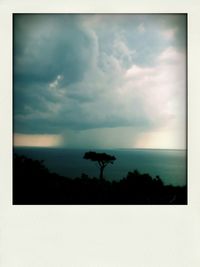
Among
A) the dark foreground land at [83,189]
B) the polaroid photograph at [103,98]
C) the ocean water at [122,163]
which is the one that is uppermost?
the polaroid photograph at [103,98]

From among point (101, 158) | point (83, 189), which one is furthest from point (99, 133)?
point (83, 189)

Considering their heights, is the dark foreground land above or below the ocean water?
below

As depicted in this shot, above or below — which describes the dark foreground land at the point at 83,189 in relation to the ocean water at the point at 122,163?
below

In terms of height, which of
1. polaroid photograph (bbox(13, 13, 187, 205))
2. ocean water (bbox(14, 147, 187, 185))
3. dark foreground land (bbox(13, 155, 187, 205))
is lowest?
dark foreground land (bbox(13, 155, 187, 205))

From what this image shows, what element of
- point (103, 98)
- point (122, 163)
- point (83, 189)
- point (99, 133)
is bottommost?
point (83, 189)

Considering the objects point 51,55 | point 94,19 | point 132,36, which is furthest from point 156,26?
point 51,55

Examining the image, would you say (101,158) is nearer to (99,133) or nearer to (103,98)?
(99,133)
